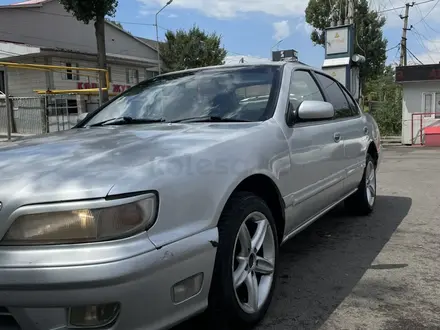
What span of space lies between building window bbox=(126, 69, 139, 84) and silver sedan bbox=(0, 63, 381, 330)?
87.1ft

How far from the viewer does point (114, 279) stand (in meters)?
1.76

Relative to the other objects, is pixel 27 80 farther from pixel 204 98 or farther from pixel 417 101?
pixel 204 98

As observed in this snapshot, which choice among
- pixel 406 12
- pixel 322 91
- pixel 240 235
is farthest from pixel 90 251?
pixel 406 12

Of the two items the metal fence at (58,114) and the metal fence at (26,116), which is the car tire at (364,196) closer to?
the metal fence at (58,114)

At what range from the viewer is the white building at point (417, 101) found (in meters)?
17.9

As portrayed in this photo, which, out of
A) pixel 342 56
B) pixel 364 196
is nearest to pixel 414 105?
pixel 342 56

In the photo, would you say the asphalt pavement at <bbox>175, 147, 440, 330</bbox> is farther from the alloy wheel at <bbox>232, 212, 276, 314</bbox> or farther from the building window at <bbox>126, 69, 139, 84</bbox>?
the building window at <bbox>126, 69, 139, 84</bbox>

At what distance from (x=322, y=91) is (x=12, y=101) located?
602 inches

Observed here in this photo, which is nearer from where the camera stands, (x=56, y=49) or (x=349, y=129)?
(x=349, y=129)

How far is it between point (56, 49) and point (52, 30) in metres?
6.68

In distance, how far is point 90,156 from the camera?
2213mm

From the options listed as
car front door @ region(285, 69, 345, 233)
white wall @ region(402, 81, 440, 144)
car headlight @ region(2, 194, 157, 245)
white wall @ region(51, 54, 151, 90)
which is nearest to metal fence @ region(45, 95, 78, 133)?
white wall @ region(51, 54, 151, 90)

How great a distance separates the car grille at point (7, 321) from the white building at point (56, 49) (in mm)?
18267

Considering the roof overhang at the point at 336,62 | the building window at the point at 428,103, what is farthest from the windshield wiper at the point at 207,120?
the building window at the point at 428,103
